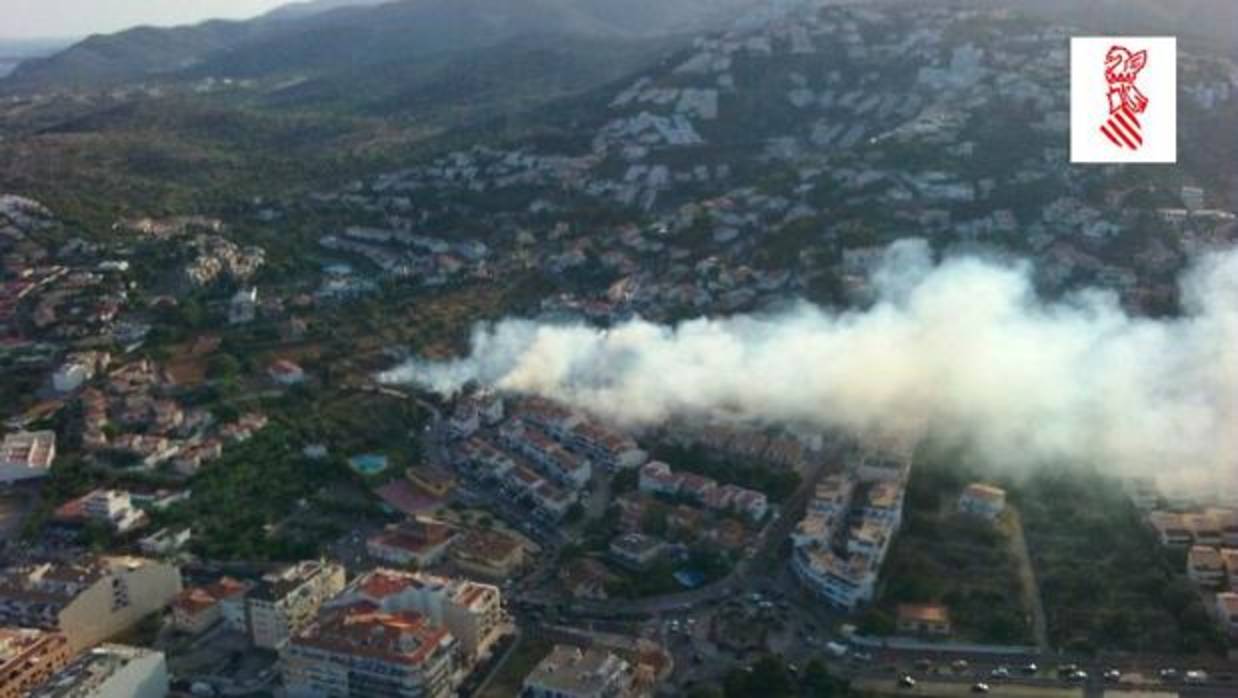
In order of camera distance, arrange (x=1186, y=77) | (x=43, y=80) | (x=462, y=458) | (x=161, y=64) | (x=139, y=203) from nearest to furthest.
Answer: (x=462, y=458)
(x=1186, y=77)
(x=139, y=203)
(x=43, y=80)
(x=161, y=64)

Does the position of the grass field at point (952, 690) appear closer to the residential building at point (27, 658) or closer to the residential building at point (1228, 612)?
the residential building at point (1228, 612)

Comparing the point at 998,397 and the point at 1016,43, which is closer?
the point at 998,397

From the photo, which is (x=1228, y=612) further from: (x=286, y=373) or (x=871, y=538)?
(x=286, y=373)

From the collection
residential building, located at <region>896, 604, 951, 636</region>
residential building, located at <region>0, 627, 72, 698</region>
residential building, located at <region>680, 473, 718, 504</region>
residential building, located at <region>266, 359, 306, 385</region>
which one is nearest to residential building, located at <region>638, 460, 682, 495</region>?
residential building, located at <region>680, 473, 718, 504</region>

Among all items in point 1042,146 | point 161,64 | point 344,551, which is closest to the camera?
point 344,551

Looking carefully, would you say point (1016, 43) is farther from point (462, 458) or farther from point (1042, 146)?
point (462, 458)

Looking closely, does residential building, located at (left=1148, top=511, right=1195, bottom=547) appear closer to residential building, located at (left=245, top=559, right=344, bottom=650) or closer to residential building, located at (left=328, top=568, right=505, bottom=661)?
residential building, located at (left=328, top=568, right=505, bottom=661)

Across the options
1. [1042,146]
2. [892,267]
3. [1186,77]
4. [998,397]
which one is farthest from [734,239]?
[1186,77]
